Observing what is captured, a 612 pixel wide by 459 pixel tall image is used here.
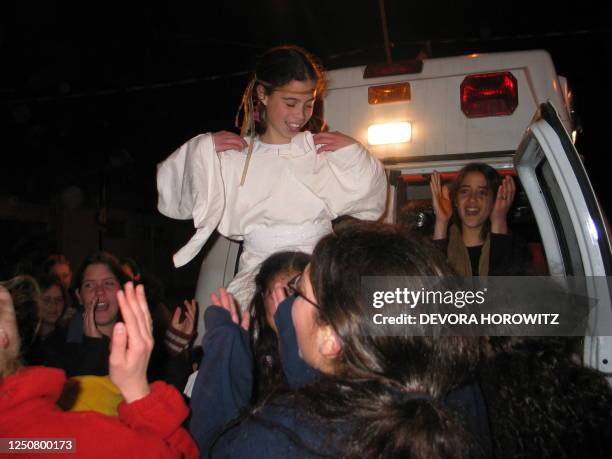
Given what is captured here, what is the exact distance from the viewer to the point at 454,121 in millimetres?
3186

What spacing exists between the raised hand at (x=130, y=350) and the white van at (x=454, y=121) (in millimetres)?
1589

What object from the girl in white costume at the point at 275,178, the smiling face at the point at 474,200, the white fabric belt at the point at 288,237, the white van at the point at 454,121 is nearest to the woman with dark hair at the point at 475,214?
the smiling face at the point at 474,200

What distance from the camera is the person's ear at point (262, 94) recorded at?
2617 millimetres

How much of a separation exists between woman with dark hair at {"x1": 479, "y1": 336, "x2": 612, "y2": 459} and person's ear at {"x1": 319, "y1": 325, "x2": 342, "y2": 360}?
609 mm

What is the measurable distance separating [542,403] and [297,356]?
78 centimetres

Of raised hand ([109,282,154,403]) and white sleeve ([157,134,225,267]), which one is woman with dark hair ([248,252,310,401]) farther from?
raised hand ([109,282,154,403])

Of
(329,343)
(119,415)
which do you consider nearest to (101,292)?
(119,415)

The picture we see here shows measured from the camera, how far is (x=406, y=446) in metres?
1.07

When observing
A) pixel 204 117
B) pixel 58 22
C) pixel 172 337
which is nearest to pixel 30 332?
pixel 172 337

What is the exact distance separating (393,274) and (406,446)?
388mm

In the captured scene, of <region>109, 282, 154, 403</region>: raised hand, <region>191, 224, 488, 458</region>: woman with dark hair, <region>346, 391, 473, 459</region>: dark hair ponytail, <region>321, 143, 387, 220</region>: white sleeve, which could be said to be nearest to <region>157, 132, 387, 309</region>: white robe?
<region>321, 143, 387, 220</region>: white sleeve

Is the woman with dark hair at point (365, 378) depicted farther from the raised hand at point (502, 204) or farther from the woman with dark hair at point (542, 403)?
the raised hand at point (502, 204)

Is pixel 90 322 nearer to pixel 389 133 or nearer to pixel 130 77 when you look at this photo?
pixel 389 133

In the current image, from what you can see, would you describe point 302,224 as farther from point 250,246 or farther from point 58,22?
point 58,22
